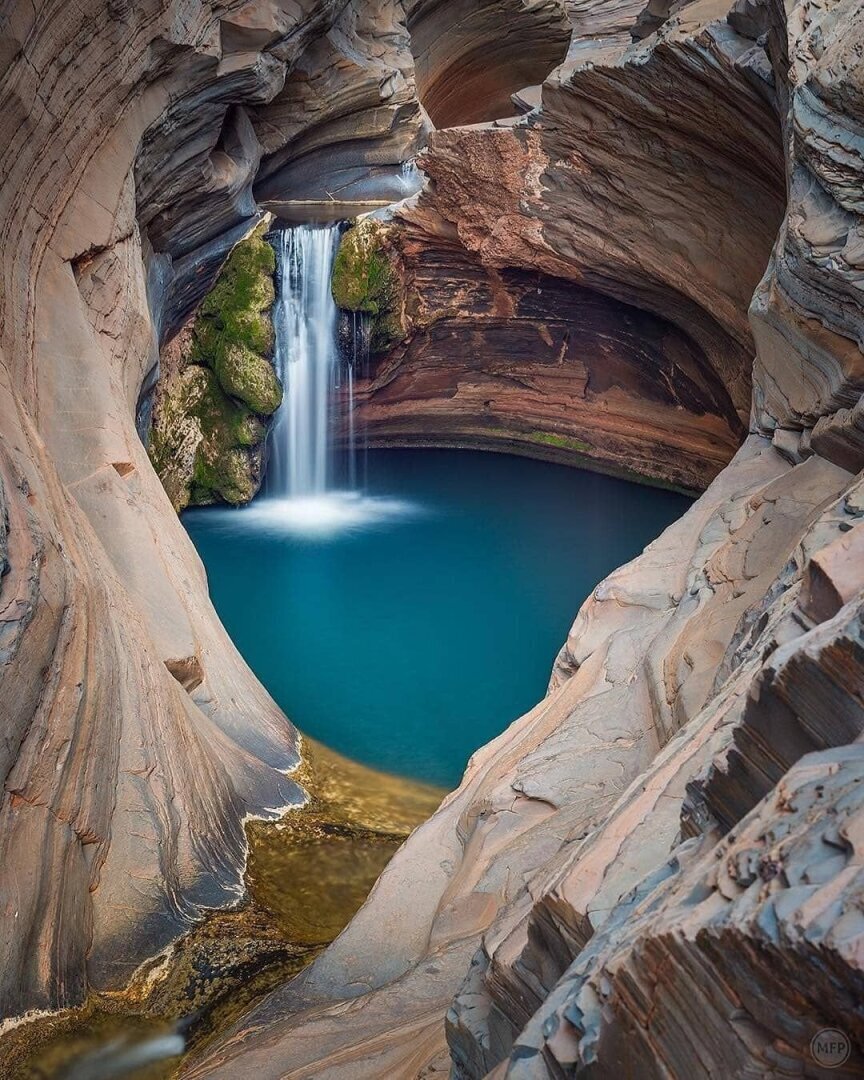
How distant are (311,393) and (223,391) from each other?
1.35 metres

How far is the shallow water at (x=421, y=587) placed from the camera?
30.4 ft

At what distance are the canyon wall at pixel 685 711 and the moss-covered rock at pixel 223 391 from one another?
3027mm

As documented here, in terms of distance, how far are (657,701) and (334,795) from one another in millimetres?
3081

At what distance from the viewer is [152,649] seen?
6.69 m

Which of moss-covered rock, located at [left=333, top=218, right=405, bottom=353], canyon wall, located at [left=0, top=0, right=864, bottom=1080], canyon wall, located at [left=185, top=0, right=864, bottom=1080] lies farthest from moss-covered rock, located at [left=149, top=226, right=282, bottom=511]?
canyon wall, located at [left=185, top=0, right=864, bottom=1080]

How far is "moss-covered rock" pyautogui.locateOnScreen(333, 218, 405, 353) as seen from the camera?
14.2 meters

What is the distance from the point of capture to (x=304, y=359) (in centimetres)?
1461

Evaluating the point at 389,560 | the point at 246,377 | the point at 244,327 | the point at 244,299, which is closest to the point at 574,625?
the point at 389,560

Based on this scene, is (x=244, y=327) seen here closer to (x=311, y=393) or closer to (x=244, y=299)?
(x=244, y=299)

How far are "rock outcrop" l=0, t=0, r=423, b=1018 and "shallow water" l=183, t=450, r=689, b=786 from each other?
128 cm

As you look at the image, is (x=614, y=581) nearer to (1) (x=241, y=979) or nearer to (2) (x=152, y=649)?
(2) (x=152, y=649)

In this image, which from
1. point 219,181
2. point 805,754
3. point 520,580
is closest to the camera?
point 805,754

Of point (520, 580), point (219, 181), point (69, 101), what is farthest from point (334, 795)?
point (219, 181)

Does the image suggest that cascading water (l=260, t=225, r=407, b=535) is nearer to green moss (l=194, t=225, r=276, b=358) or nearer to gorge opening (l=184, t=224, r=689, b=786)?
gorge opening (l=184, t=224, r=689, b=786)
